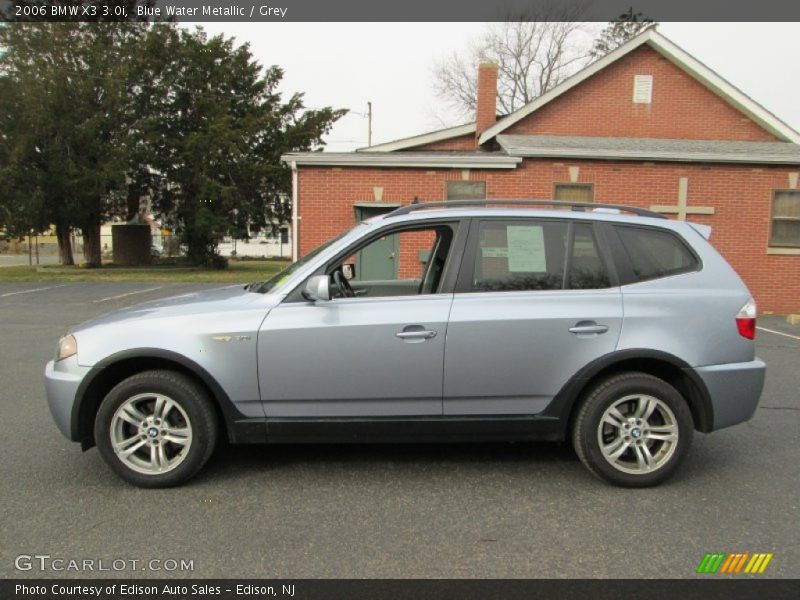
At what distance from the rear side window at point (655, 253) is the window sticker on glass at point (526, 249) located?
55 cm

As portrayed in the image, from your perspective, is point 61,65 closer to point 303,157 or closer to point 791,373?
point 303,157

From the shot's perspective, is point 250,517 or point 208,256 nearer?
point 250,517

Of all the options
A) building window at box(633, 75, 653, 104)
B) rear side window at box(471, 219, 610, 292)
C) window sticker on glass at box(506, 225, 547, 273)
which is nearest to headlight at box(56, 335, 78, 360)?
rear side window at box(471, 219, 610, 292)

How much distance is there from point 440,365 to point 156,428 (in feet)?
5.86

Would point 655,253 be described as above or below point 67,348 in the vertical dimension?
above

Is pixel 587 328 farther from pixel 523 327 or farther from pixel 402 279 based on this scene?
pixel 402 279

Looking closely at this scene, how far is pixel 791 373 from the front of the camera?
689cm

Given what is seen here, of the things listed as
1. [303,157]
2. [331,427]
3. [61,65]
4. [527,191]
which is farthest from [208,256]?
[331,427]

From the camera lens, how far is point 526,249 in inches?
151

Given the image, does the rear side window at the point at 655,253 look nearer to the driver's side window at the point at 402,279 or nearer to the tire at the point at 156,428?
the driver's side window at the point at 402,279

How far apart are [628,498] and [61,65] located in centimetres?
2831

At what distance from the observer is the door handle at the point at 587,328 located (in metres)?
3.61

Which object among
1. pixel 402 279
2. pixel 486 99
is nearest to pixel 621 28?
pixel 486 99
